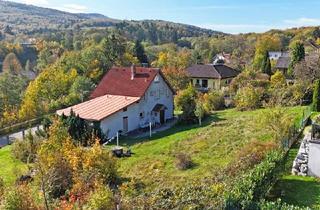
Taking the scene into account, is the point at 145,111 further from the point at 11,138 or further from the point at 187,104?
the point at 11,138

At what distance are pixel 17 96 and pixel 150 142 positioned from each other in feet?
68.5

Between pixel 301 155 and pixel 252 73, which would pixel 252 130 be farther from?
pixel 252 73

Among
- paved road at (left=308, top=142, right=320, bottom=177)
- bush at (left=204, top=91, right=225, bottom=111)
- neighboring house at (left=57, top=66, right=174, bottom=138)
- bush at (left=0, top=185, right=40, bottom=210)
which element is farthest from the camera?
bush at (left=204, top=91, right=225, bottom=111)

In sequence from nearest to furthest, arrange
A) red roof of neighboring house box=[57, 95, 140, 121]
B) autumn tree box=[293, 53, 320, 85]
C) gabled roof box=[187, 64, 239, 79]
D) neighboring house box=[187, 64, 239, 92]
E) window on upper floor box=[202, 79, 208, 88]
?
red roof of neighboring house box=[57, 95, 140, 121]
autumn tree box=[293, 53, 320, 85]
neighboring house box=[187, 64, 239, 92]
gabled roof box=[187, 64, 239, 79]
window on upper floor box=[202, 79, 208, 88]

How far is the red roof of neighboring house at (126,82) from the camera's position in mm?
33750

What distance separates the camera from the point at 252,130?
25578 mm

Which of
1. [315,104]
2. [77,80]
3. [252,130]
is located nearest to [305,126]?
[252,130]

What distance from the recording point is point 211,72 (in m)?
56.4

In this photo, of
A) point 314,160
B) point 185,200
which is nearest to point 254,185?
point 185,200

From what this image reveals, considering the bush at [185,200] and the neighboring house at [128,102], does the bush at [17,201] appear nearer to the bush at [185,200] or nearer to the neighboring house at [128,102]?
the bush at [185,200]

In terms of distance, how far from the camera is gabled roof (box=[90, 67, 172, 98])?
1328 inches

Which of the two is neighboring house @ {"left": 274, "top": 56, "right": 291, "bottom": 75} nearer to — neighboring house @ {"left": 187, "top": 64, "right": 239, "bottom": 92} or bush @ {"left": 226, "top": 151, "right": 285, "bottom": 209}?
neighboring house @ {"left": 187, "top": 64, "right": 239, "bottom": 92}

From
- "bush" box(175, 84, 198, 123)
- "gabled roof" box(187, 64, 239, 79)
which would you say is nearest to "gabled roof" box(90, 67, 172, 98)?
"bush" box(175, 84, 198, 123)

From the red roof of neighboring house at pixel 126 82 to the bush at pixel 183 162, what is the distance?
12.6m
